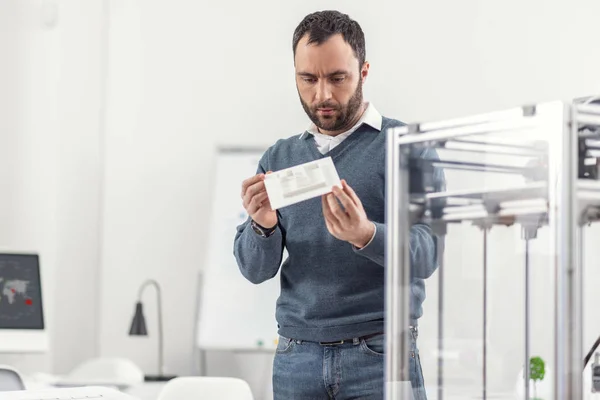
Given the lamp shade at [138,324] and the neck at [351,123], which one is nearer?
the neck at [351,123]

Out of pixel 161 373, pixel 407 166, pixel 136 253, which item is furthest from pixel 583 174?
pixel 136 253

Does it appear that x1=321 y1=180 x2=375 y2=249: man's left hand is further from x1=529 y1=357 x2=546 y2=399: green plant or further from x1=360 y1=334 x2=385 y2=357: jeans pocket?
x1=529 y1=357 x2=546 y2=399: green plant

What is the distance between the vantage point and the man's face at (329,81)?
198cm

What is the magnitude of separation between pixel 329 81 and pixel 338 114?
7cm

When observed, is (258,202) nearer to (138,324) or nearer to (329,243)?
(329,243)

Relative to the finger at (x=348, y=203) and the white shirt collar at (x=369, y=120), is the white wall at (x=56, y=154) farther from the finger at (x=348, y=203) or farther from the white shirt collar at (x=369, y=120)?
the finger at (x=348, y=203)

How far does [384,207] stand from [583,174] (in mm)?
604

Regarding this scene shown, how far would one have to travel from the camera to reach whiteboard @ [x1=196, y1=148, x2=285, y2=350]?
4.70m

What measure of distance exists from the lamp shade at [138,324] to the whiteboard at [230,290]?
0.28 m

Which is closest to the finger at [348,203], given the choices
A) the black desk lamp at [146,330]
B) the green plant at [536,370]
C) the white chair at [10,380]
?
the green plant at [536,370]

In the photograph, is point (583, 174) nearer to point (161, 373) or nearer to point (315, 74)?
point (315, 74)

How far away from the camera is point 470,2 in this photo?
474cm

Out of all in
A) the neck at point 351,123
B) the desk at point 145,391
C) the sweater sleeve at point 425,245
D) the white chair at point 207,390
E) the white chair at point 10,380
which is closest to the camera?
the sweater sleeve at point 425,245

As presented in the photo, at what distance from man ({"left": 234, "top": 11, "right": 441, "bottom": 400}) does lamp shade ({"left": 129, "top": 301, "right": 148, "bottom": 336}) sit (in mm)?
2749
